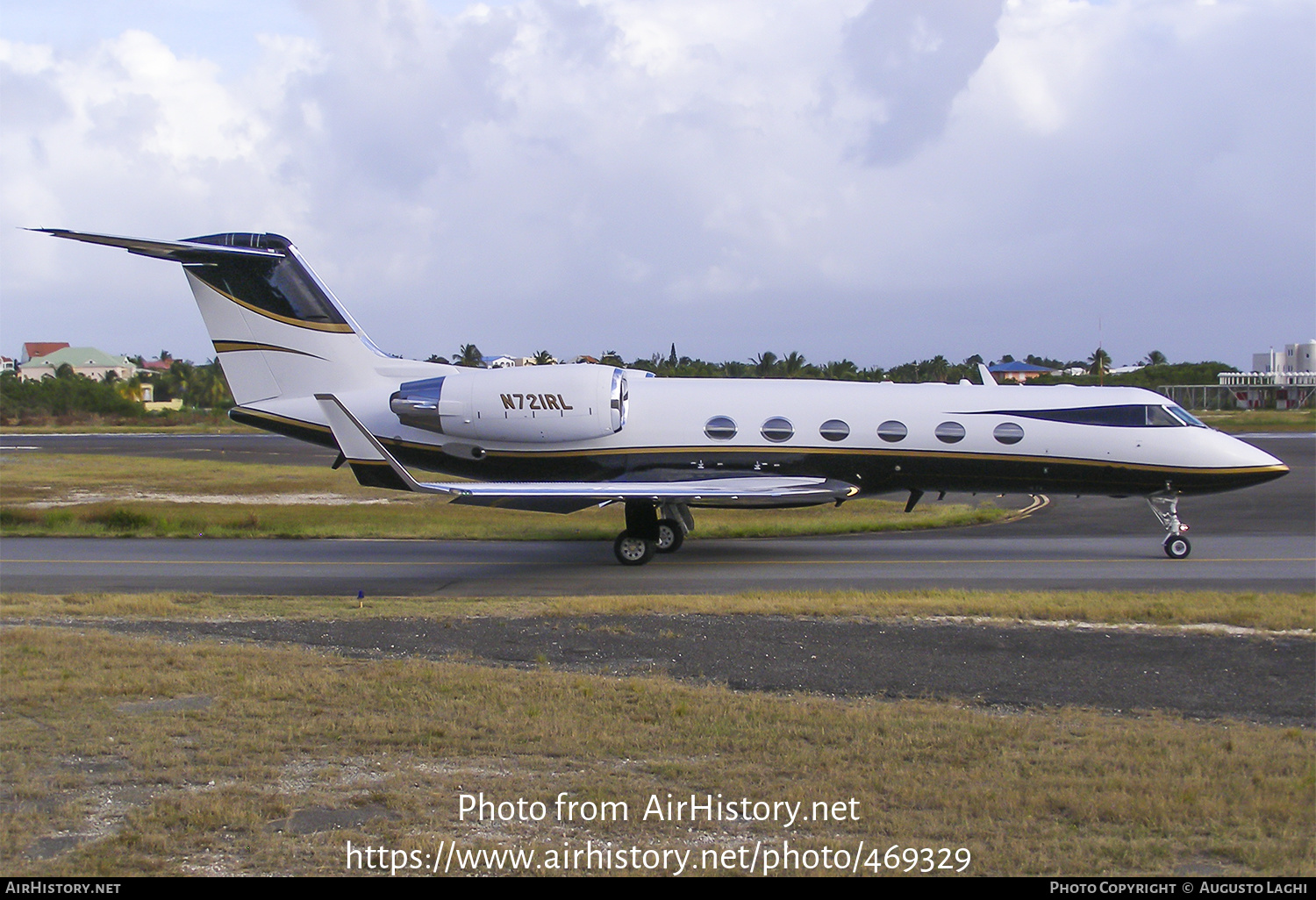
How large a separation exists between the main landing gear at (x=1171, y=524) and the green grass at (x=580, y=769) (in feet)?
35.8

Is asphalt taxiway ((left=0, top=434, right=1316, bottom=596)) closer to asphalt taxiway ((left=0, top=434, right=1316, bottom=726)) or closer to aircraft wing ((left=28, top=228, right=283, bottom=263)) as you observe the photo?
asphalt taxiway ((left=0, top=434, right=1316, bottom=726))

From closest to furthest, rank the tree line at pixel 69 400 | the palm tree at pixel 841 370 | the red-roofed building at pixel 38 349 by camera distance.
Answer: the palm tree at pixel 841 370 → the tree line at pixel 69 400 → the red-roofed building at pixel 38 349

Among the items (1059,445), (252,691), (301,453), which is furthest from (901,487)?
(301,453)

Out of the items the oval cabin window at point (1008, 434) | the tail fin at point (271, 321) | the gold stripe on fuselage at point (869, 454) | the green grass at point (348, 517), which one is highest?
the tail fin at point (271, 321)

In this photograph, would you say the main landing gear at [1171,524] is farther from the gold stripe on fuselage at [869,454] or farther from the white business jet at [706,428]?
the gold stripe on fuselage at [869,454]

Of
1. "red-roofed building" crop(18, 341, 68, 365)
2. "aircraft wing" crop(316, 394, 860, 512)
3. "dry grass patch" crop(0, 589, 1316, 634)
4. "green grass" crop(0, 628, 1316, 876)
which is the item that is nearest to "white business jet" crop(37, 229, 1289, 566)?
"aircraft wing" crop(316, 394, 860, 512)

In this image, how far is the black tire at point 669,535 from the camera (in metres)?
20.0

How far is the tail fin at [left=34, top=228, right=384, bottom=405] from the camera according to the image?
1980 centimetres

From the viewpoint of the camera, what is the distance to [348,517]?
25.8 m

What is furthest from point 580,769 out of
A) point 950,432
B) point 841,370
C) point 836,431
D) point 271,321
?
point 841,370

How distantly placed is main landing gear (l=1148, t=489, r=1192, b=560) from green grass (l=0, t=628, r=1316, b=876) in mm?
10919

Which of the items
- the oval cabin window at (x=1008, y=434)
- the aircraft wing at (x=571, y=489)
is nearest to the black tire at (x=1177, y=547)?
the oval cabin window at (x=1008, y=434)

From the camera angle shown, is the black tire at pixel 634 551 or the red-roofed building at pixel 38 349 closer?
the black tire at pixel 634 551

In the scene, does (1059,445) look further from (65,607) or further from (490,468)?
(65,607)
